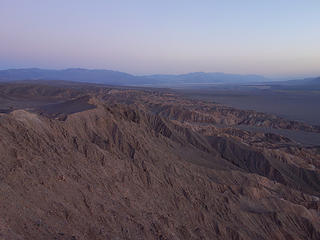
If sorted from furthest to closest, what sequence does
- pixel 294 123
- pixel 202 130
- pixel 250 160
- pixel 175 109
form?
1. pixel 175 109
2. pixel 294 123
3. pixel 202 130
4. pixel 250 160

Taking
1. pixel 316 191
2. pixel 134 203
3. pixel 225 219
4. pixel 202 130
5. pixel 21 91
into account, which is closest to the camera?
pixel 134 203

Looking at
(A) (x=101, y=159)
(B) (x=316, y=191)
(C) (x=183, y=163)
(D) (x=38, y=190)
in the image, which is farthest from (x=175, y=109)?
(D) (x=38, y=190)

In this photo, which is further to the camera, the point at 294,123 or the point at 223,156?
the point at 294,123

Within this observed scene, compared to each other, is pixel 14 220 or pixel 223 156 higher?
pixel 14 220

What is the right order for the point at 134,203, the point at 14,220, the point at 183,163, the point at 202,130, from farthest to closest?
the point at 202,130, the point at 183,163, the point at 134,203, the point at 14,220

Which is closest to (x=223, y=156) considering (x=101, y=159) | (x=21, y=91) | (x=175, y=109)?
(x=101, y=159)

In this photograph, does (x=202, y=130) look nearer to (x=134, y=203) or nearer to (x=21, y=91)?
(x=134, y=203)

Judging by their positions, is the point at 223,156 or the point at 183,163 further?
the point at 223,156

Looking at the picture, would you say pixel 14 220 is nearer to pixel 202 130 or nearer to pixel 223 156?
pixel 223 156

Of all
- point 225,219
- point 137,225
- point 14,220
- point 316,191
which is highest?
point 14,220
